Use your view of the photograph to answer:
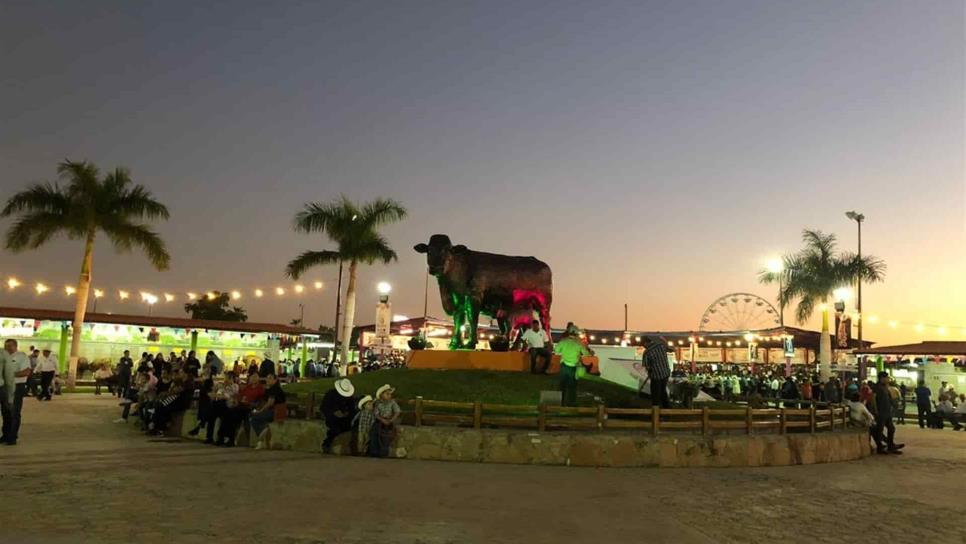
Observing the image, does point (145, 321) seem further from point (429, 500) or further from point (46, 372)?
point (429, 500)

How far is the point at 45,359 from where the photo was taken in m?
22.8

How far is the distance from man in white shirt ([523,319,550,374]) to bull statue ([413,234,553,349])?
64 cm

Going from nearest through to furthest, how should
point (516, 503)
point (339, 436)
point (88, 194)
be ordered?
point (516, 503), point (339, 436), point (88, 194)

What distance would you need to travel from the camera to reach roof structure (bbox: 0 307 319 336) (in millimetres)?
30150

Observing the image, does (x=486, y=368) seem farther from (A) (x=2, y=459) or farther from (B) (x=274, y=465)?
(A) (x=2, y=459)

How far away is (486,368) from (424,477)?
7.89 m

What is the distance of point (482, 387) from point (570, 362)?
3.34m

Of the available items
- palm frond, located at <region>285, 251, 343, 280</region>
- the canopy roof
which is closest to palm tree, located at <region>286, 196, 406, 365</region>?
palm frond, located at <region>285, 251, 343, 280</region>

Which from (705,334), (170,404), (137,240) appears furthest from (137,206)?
Answer: (705,334)

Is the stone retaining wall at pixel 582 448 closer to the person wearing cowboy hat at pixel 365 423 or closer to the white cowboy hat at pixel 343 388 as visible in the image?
the person wearing cowboy hat at pixel 365 423

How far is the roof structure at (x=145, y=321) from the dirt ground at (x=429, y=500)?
71.6 ft

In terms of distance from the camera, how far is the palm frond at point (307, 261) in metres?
28.7

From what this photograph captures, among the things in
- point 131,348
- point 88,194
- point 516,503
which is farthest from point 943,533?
point 131,348

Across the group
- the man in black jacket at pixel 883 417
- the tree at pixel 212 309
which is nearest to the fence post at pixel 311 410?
the man in black jacket at pixel 883 417
